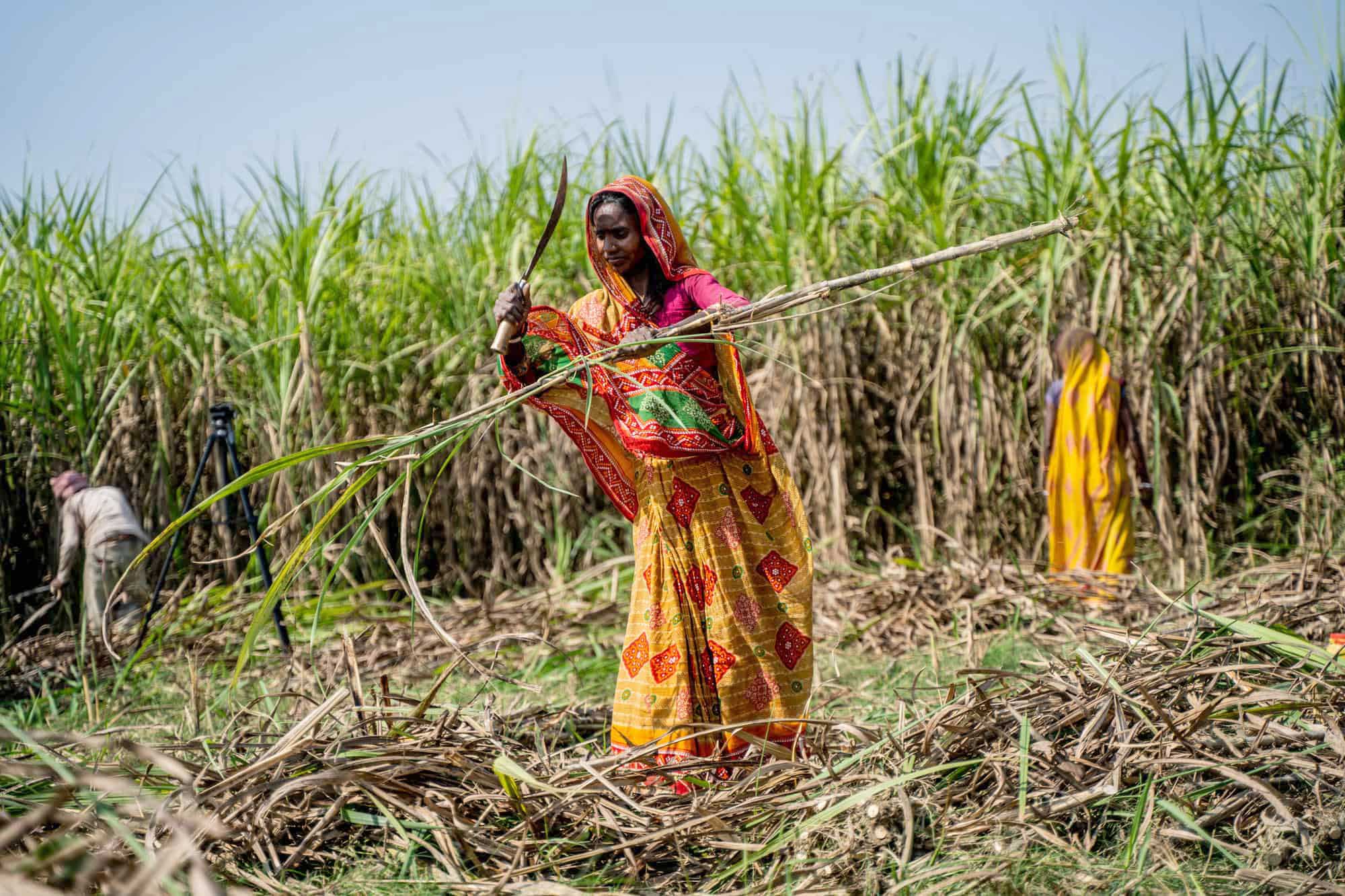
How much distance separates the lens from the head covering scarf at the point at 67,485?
5.11 meters

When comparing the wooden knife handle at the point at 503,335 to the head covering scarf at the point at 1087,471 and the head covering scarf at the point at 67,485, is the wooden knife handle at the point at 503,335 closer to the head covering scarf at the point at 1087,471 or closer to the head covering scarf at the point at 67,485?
the head covering scarf at the point at 1087,471

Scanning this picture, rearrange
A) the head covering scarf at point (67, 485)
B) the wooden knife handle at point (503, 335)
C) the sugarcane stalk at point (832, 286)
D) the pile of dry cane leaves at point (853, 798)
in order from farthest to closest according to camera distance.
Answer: the head covering scarf at point (67, 485) < the wooden knife handle at point (503, 335) < the sugarcane stalk at point (832, 286) < the pile of dry cane leaves at point (853, 798)

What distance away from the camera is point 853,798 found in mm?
1816

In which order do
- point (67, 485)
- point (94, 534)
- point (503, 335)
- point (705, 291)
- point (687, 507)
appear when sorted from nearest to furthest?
point (503, 335), point (705, 291), point (687, 507), point (94, 534), point (67, 485)

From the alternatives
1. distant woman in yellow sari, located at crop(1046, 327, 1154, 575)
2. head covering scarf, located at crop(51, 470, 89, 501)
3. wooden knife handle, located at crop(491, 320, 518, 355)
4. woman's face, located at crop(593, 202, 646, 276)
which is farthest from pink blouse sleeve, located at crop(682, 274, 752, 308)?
head covering scarf, located at crop(51, 470, 89, 501)

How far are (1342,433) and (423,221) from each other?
4961 mm

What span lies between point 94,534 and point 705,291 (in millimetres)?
3632

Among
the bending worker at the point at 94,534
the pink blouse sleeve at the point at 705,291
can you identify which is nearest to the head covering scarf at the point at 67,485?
the bending worker at the point at 94,534

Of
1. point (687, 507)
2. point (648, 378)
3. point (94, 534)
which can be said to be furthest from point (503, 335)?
point (94, 534)

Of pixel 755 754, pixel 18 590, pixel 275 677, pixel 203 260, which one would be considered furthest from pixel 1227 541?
pixel 18 590

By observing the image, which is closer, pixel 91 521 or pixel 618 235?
pixel 618 235

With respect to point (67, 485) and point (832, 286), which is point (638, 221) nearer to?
point (832, 286)

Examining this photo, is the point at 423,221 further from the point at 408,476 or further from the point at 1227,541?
the point at 1227,541

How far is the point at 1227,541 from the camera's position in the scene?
5.36 meters
